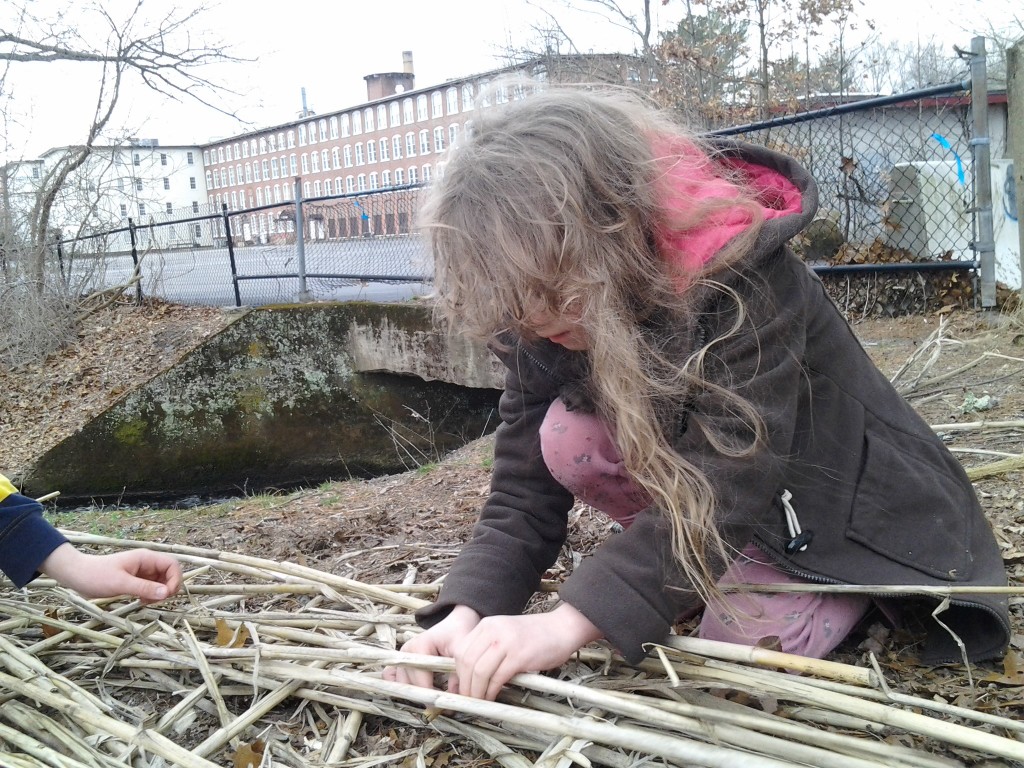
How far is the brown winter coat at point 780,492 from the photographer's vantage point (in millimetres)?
1391

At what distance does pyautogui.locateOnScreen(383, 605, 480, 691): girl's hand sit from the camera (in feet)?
4.83

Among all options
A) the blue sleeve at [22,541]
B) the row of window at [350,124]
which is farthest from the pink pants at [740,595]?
the row of window at [350,124]

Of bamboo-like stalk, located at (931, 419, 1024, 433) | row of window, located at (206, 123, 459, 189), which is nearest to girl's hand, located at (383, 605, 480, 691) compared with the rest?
bamboo-like stalk, located at (931, 419, 1024, 433)

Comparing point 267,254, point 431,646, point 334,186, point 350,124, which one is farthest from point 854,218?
point 334,186

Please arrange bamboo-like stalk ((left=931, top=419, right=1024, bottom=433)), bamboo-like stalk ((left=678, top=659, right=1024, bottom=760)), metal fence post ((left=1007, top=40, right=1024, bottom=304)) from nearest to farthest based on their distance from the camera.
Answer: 1. bamboo-like stalk ((left=678, top=659, right=1024, bottom=760))
2. bamboo-like stalk ((left=931, top=419, right=1024, bottom=433))
3. metal fence post ((left=1007, top=40, right=1024, bottom=304))

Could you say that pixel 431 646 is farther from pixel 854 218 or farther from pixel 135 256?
pixel 135 256

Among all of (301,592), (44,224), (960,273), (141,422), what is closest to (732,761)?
(301,592)

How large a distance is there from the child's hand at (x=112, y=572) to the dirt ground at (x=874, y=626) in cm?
70

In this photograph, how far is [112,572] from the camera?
179 cm

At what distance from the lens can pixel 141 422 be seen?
920 centimetres

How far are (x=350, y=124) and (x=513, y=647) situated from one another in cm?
5976

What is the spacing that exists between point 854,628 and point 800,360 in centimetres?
66

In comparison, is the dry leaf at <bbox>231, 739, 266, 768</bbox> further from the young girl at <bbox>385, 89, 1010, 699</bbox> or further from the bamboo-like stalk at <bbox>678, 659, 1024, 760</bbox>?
the bamboo-like stalk at <bbox>678, 659, 1024, 760</bbox>

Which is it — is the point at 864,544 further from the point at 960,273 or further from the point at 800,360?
the point at 960,273
